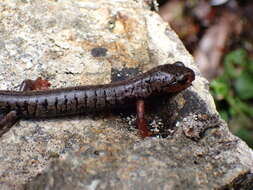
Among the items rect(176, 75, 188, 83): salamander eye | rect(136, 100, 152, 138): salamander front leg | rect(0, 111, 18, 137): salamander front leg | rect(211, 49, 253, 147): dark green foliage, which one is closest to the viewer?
rect(136, 100, 152, 138): salamander front leg

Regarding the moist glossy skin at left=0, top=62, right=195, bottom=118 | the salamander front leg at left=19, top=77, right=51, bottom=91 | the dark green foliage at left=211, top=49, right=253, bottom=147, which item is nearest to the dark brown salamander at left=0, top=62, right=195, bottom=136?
the moist glossy skin at left=0, top=62, right=195, bottom=118

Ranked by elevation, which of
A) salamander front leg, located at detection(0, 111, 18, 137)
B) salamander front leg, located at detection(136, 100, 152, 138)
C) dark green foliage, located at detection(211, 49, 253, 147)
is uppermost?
salamander front leg, located at detection(136, 100, 152, 138)

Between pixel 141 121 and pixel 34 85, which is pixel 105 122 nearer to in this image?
pixel 141 121

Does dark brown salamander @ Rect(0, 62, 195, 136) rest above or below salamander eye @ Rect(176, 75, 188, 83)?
below

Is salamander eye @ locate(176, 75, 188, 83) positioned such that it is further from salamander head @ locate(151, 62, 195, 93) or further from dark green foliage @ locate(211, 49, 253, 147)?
dark green foliage @ locate(211, 49, 253, 147)

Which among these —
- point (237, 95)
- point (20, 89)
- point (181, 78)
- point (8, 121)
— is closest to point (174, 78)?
point (181, 78)

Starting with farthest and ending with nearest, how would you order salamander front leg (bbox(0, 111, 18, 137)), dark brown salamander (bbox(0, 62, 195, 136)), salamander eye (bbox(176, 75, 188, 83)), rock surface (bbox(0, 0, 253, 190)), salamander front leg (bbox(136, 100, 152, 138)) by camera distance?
1. salamander eye (bbox(176, 75, 188, 83))
2. dark brown salamander (bbox(0, 62, 195, 136))
3. salamander front leg (bbox(0, 111, 18, 137))
4. salamander front leg (bbox(136, 100, 152, 138))
5. rock surface (bbox(0, 0, 253, 190))

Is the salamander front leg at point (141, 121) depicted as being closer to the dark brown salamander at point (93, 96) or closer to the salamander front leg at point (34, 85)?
the dark brown salamander at point (93, 96)

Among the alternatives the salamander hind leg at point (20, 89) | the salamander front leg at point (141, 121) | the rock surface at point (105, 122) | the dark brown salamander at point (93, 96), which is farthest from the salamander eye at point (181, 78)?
the salamander hind leg at point (20, 89)
